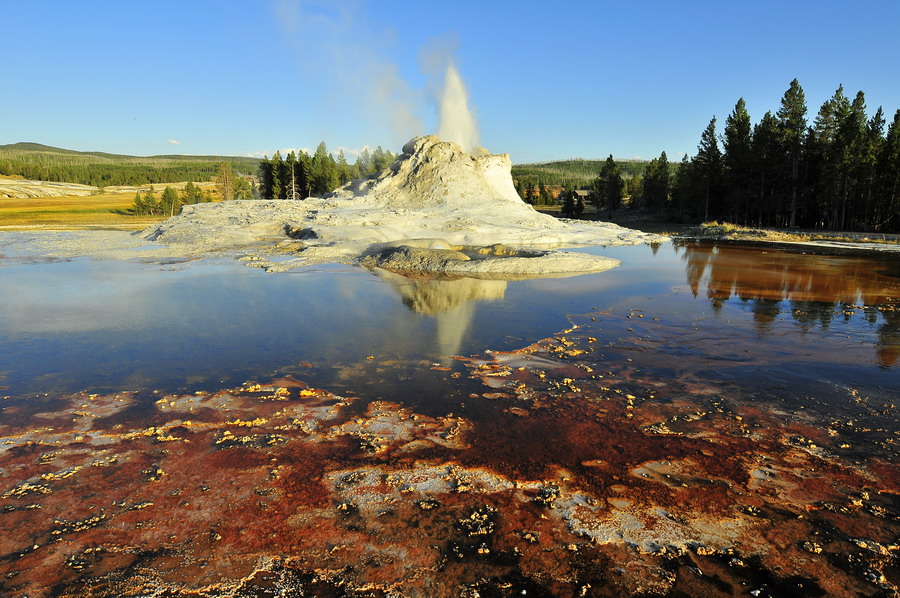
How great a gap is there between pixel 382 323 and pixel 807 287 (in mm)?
15187

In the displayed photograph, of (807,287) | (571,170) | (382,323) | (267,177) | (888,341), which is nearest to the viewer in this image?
(888,341)

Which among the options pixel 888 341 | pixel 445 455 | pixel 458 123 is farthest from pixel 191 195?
pixel 888 341

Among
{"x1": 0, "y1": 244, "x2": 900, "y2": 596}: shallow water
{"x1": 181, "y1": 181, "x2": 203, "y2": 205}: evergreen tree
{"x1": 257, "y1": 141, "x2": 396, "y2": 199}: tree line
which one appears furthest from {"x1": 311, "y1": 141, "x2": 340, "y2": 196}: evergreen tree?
{"x1": 0, "y1": 244, "x2": 900, "y2": 596}: shallow water

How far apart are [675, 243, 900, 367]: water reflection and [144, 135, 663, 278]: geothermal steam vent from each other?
5351 mm

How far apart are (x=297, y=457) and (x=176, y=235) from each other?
27.5 m

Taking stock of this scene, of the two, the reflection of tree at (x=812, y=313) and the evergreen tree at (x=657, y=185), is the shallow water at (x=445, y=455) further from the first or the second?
the evergreen tree at (x=657, y=185)

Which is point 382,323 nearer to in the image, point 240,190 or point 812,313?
point 812,313

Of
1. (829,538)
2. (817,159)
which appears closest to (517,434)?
(829,538)

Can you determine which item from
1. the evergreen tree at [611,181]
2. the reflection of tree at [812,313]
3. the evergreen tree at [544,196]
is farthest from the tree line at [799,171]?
the evergreen tree at [544,196]

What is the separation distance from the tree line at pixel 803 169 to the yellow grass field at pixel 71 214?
59.5 m

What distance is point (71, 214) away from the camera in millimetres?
57844

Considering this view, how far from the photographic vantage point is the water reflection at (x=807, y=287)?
11.9 meters

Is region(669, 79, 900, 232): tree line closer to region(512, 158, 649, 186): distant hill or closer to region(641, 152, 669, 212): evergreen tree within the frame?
region(641, 152, 669, 212): evergreen tree

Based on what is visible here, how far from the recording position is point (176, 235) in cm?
2803
